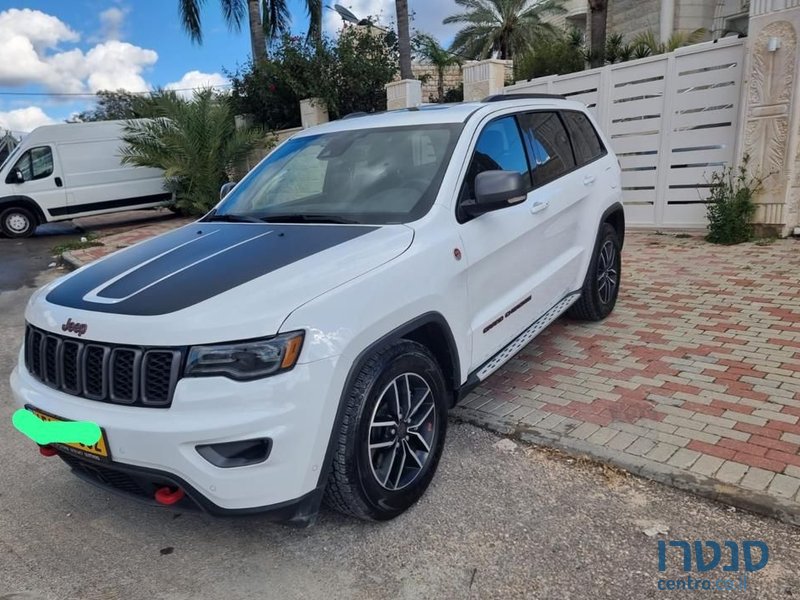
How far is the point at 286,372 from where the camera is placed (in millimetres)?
2215

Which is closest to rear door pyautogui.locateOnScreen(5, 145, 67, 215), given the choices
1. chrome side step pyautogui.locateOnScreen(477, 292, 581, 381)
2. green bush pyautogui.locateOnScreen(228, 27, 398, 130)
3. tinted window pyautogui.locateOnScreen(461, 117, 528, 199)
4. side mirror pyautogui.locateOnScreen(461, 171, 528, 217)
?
green bush pyautogui.locateOnScreen(228, 27, 398, 130)

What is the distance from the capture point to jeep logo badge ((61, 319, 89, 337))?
2.43m

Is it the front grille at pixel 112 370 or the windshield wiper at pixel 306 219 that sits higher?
the windshield wiper at pixel 306 219

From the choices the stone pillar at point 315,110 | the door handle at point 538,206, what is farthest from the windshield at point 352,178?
the stone pillar at point 315,110

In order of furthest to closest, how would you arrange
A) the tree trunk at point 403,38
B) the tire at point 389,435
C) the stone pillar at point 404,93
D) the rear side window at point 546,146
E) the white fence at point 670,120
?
the tree trunk at point 403,38
the stone pillar at point 404,93
the white fence at point 670,120
the rear side window at point 546,146
the tire at point 389,435

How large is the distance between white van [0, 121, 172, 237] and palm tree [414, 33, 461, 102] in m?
10.2

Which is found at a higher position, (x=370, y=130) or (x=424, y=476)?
(x=370, y=130)

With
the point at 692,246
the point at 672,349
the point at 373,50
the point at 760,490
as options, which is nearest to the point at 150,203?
the point at 373,50

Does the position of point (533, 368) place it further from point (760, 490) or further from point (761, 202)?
point (761, 202)

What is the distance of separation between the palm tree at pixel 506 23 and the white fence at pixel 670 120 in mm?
18245

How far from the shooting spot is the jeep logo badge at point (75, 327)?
2.43 meters

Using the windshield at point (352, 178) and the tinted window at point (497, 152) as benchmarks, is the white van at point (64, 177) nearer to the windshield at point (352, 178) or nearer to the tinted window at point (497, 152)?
the windshield at point (352, 178)

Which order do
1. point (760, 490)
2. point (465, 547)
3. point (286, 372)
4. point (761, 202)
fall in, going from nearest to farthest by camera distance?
point (286, 372), point (465, 547), point (760, 490), point (761, 202)

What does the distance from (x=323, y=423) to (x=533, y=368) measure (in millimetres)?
2552
